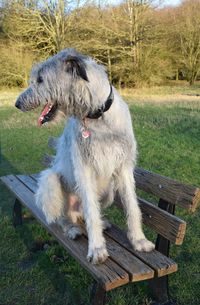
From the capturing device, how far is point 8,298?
3.63m

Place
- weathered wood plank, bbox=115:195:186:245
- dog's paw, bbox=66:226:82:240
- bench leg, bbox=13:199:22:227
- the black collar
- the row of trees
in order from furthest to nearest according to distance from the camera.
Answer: the row of trees
bench leg, bbox=13:199:22:227
dog's paw, bbox=66:226:82:240
the black collar
weathered wood plank, bbox=115:195:186:245

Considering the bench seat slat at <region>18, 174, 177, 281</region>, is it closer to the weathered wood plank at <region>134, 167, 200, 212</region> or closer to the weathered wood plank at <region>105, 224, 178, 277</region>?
the weathered wood plank at <region>105, 224, 178, 277</region>

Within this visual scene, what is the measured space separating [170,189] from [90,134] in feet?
2.81

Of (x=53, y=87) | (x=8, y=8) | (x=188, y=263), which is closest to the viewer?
(x=53, y=87)

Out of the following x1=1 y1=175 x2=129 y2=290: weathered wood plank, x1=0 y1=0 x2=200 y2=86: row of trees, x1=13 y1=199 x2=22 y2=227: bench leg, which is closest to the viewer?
x1=1 y1=175 x2=129 y2=290: weathered wood plank

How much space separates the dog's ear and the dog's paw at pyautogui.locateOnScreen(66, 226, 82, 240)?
1437 mm

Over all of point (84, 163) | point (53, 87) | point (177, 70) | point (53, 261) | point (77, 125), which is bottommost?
point (177, 70)

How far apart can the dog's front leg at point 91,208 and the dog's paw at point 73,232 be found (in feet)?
0.82


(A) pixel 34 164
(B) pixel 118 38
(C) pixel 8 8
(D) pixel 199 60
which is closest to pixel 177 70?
(D) pixel 199 60

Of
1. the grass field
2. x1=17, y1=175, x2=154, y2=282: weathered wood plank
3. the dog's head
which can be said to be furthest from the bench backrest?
the dog's head

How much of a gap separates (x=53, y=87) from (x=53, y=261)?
6.78 feet

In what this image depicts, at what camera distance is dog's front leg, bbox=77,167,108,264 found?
319cm

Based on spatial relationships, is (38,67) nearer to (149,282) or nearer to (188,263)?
(149,282)

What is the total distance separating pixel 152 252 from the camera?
3.19 meters
